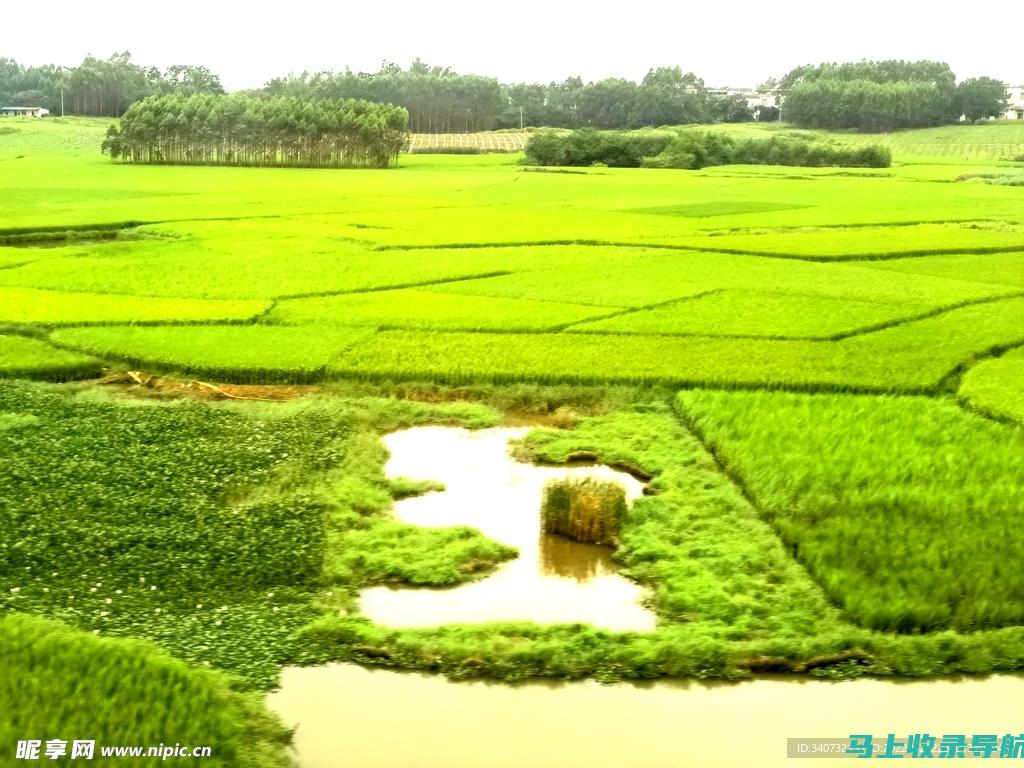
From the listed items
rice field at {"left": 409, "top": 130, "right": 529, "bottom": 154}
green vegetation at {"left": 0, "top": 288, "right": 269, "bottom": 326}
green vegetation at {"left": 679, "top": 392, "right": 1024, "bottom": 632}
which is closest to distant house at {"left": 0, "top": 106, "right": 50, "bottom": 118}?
rice field at {"left": 409, "top": 130, "right": 529, "bottom": 154}

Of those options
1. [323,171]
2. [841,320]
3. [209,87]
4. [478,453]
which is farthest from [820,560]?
[209,87]

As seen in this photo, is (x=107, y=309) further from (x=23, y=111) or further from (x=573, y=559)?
(x=23, y=111)

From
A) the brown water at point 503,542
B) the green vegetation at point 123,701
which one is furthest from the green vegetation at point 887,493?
the green vegetation at point 123,701

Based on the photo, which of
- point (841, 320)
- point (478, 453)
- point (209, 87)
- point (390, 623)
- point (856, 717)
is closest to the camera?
point (856, 717)

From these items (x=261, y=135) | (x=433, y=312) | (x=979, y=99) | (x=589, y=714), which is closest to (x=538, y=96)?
(x=979, y=99)

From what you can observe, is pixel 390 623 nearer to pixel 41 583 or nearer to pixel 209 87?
pixel 41 583

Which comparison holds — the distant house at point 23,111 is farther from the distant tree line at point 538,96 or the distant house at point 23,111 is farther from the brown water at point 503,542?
the brown water at point 503,542
